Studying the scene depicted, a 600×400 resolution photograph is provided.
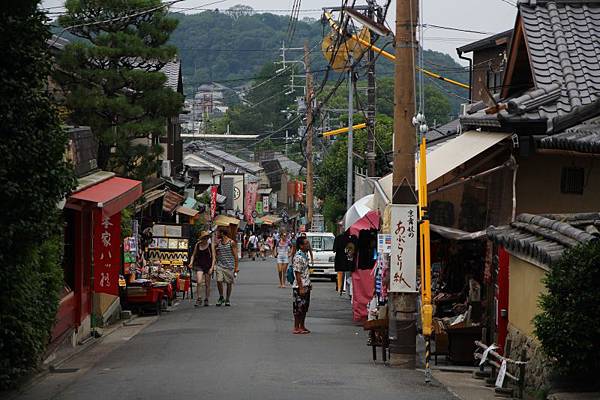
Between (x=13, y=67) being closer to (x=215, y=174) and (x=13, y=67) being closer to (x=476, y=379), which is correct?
(x=476, y=379)

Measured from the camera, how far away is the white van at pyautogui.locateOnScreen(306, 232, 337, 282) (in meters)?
43.0

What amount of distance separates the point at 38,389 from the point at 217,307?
13495 millimetres

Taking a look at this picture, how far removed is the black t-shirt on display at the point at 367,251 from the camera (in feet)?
72.4

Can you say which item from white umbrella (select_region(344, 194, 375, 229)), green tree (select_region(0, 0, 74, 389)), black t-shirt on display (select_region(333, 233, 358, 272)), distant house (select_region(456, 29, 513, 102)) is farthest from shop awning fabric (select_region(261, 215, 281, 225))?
green tree (select_region(0, 0, 74, 389))

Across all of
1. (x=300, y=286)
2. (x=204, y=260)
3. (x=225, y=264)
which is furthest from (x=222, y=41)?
(x=300, y=286)

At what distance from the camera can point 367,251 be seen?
73.2 ft

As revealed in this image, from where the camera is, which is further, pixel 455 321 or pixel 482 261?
pixel 482 261

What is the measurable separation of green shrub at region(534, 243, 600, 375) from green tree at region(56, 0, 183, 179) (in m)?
18.4

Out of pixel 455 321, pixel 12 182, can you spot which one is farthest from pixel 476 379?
pixel 12 182

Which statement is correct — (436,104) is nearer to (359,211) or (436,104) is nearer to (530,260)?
(359,211)

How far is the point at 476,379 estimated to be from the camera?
577 inches

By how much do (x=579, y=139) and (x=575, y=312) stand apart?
432 cm

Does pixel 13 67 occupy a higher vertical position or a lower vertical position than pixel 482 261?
higher

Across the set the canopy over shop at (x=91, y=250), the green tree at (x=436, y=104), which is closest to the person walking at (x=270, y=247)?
the green tree at (x=436, y=104)
